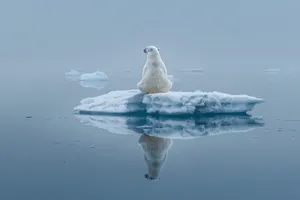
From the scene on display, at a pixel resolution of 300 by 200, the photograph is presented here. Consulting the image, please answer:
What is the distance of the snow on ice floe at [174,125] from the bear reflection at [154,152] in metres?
0.39

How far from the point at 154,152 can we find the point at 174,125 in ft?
8.68

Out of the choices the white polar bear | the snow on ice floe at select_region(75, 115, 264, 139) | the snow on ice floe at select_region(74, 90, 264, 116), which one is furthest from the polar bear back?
the snow on ice floe at select_region(75, 115, 264, 139)

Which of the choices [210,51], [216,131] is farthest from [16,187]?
[210,51]

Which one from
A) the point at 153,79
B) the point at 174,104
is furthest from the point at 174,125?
the point at 153,79

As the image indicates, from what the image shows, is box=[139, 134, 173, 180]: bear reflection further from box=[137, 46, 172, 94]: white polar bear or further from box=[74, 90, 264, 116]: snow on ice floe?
box=[137, 46, 172, 94]: white polar bear

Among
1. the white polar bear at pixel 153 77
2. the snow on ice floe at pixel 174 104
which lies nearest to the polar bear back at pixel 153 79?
the white polar bear at pixel 153 77

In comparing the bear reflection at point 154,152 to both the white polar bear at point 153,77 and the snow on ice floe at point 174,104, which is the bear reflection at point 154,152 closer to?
the snow on ice floe at point 174,104

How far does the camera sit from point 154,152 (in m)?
9.33

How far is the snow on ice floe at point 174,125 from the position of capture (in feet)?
36.4

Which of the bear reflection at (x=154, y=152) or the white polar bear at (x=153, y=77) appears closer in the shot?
the bear reflection at (x=154, y=152)

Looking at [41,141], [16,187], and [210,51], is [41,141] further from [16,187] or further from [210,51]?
[210,51]

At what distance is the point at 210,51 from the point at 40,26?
118 ft

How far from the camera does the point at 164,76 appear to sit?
13.1m

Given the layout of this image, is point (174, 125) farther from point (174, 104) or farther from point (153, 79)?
point (153, 79)
